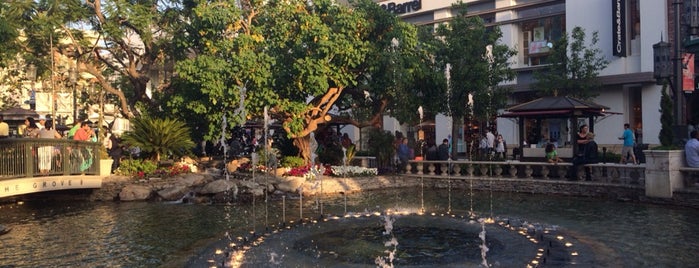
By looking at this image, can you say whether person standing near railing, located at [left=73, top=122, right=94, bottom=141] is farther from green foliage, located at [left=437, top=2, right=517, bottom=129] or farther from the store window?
the store window

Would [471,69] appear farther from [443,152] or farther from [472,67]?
[443,152]

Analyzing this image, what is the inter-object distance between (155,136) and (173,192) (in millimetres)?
4203

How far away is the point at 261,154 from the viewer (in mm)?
25000

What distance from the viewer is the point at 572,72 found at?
3084 centimetres

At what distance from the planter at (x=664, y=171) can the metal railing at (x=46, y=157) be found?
17.2 metres

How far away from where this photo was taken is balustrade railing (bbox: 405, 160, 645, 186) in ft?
54.3

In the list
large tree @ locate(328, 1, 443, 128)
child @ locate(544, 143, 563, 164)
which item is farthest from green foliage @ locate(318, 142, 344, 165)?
child @ locate(544, 143, 563, 164)

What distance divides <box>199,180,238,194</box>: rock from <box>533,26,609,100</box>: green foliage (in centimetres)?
1890

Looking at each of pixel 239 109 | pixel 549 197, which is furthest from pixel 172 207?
pixel 549 197

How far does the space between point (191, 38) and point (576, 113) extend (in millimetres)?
15650

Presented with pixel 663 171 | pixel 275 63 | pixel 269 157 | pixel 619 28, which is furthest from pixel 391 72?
pixel 619 28

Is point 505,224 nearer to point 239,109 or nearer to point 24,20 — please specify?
point 239,109

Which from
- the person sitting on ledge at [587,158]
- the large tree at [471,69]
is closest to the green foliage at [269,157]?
the large tree at [471,69]

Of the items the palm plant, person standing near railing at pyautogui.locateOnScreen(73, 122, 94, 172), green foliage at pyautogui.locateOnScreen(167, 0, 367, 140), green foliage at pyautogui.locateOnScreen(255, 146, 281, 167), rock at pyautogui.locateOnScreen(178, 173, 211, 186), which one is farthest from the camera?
green foliage at pyautogui.locateOnScreen(255, 146, 281, 167)
